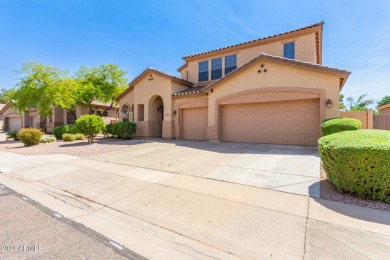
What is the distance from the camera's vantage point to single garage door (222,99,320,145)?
1170 cm

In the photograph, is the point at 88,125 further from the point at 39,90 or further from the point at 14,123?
the point at 14,123

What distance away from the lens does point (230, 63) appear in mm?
17000

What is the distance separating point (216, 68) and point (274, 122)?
774 cm

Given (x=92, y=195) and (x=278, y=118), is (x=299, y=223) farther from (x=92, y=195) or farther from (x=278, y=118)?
(x=278, y=118)

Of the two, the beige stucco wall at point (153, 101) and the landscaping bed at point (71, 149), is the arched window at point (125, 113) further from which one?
the landscaping bed at point (71, 149)

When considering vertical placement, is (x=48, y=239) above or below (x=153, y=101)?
below

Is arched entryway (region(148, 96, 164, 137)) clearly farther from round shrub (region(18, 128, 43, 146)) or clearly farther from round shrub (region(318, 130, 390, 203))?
round shrub (region(318, 130, 390, 203))

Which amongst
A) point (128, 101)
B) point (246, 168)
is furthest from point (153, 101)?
point (246, 168)

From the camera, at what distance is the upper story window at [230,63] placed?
1680cm

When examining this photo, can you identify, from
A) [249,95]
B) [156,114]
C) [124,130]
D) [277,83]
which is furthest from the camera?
[156,114]

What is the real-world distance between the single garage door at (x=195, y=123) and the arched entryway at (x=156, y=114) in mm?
3586

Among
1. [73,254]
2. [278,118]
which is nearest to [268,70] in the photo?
[278,118]

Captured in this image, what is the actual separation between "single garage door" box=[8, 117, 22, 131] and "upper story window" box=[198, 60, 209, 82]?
1464 inches

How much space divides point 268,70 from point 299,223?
1079 cm
